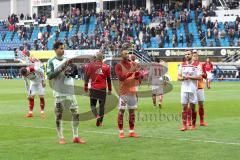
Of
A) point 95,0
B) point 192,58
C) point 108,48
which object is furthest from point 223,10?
point 192,58

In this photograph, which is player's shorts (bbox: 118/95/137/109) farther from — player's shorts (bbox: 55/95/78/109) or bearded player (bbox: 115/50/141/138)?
player's shorts (bbox: 55/95/78/109)

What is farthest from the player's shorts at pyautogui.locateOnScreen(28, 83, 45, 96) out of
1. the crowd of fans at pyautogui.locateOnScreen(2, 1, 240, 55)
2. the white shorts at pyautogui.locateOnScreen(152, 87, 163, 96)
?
the crowd of fans at pyautogui.locateOnScreen(2, 1, 240, 55)

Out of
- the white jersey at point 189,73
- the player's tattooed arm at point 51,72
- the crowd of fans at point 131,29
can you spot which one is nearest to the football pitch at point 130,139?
the white jersey at point 189,73

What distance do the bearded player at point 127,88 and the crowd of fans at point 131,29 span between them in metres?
39.3

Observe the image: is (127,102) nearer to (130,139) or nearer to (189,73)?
(130,139)

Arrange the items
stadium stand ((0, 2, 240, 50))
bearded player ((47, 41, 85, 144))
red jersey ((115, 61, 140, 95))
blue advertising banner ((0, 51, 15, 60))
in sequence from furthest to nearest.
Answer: blue advertising banner ((0, 51, 15, 60)) → stadium stand ((0, 2, 240, 50)) → red jersey ((115, 61, 140, 95)) → bearded player ((47, 41, 85, 144))

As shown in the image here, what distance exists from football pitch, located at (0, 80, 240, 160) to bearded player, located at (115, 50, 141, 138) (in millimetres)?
451

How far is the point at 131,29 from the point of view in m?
63.8

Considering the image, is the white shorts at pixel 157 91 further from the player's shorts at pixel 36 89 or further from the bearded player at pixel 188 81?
the bearded player at pixel 188 81

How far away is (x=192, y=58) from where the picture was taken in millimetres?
17125

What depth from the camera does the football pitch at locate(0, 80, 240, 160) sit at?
12.5 meters

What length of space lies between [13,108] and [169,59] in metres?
33.9

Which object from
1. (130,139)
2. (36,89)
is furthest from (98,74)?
(130,139)

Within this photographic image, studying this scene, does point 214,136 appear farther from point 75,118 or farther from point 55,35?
point 55,35
